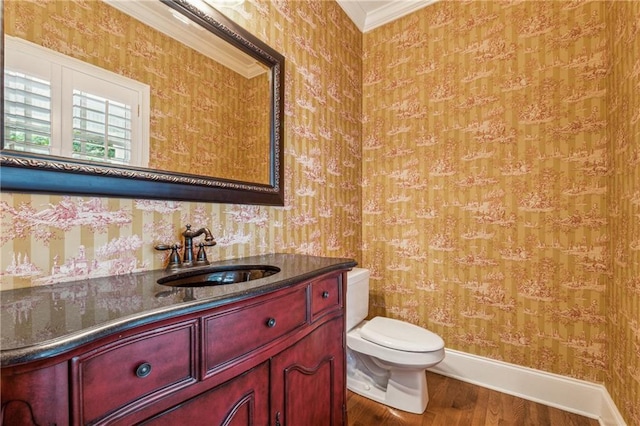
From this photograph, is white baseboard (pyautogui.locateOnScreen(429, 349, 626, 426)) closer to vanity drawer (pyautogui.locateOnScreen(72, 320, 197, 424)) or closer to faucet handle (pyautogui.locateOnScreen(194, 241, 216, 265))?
faucet handle (pyautogui.locateOnScreen(194, 241, 216, 265))

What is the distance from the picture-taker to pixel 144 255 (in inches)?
42.4

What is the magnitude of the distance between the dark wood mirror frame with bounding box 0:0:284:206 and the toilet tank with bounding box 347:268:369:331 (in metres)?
0.72

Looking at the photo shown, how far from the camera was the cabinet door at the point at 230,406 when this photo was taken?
671 millimetres

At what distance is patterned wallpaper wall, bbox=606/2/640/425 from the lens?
1.30 m

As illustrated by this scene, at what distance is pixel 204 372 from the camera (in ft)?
2.31

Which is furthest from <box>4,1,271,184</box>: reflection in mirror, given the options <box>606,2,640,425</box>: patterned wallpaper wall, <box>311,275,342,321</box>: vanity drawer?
<box>606,2,640,425</box>: patterned wallpaper wall

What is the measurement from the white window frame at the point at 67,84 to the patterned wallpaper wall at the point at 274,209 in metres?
0.12

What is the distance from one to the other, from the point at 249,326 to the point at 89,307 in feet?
1.24

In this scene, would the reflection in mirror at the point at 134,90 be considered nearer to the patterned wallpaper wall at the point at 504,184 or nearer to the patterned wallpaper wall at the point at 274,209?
the patterned wallpaper wall at the point at 274,209

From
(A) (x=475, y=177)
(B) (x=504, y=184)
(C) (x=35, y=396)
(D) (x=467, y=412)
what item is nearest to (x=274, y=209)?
(C) (x=35, y=396)

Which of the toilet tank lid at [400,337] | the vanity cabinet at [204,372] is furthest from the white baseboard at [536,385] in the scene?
the vanity cabinet at [204,372]

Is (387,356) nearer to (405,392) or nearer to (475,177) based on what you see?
(405,392)

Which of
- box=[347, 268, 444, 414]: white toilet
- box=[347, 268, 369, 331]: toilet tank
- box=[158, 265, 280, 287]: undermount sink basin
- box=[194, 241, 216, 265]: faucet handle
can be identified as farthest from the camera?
box=[347, 268, 369, 331]: toilet tank

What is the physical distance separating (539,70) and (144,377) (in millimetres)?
2461
